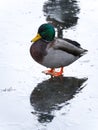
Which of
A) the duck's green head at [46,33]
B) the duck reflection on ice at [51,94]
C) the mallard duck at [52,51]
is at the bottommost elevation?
the duck reflection on ice at [51,94]

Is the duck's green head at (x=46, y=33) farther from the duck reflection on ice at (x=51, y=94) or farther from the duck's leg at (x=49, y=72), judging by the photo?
the duck reflection on ice at (x=51, y=94)

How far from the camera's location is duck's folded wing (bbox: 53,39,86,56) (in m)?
7.68

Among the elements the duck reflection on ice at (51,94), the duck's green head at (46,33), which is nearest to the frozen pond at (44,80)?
the duck reflection on ice at (51,94)

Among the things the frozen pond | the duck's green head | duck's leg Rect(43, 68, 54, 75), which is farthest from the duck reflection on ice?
the duck's green head

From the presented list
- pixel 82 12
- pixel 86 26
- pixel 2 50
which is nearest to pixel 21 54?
pixel 2 50

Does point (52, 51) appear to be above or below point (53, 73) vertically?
above

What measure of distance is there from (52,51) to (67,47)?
0.87 feet

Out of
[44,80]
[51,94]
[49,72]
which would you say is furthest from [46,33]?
[51,94]

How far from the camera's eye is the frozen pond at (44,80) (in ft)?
21.2

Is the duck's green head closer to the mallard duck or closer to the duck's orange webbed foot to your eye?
the mallard duck

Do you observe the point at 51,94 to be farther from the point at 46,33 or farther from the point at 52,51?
the point at 46,33

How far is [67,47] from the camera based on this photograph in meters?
7.74

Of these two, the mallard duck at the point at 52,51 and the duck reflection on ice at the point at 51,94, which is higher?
the mallard duck at the point at 52,51

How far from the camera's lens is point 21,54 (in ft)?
28.0
